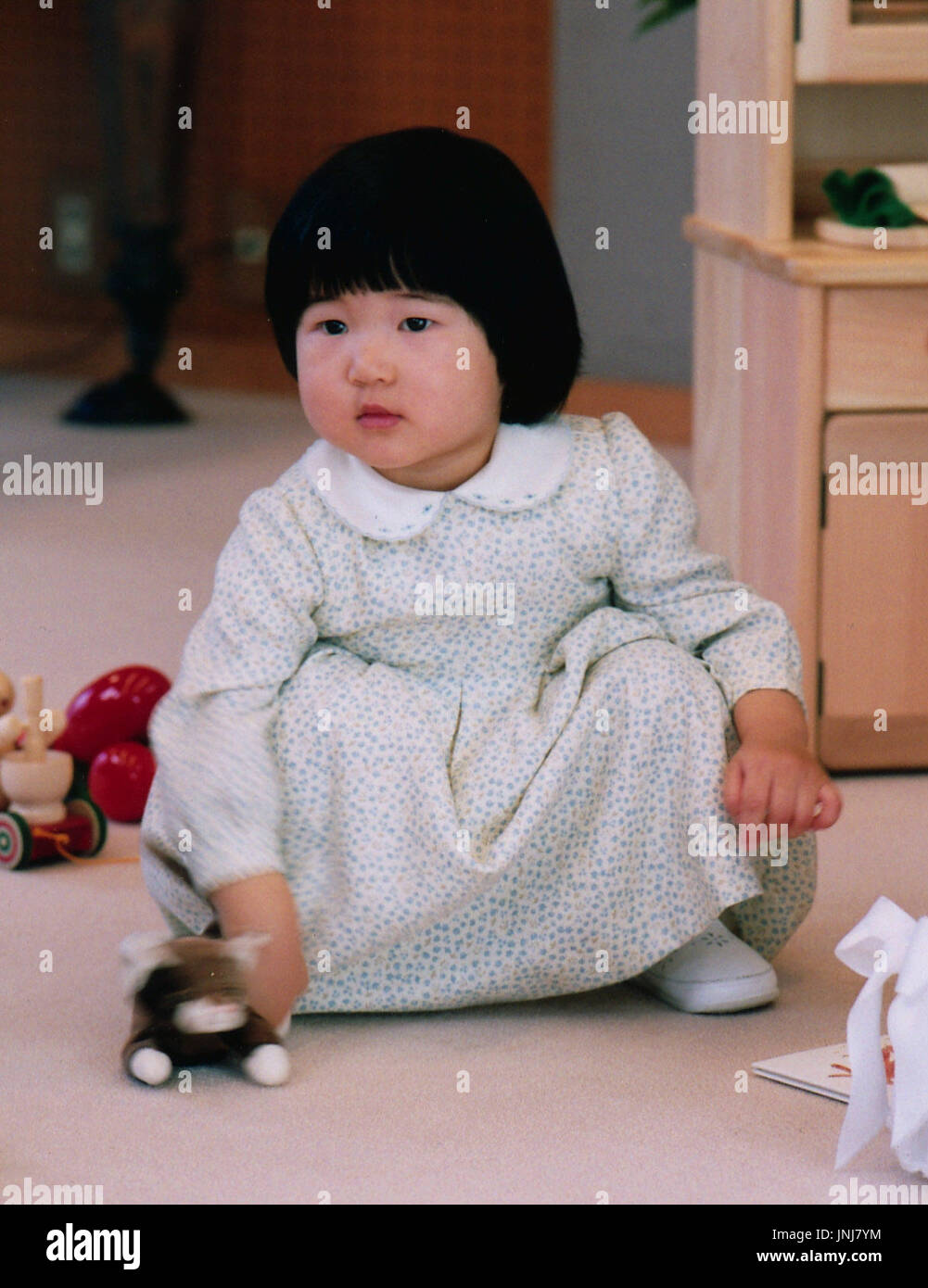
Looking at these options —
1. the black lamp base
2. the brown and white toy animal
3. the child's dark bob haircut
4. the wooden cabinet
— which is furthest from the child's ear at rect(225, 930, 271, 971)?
the black lamp base

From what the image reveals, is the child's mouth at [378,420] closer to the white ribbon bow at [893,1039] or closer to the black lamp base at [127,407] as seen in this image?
the white ribbon bow at [893,1039]

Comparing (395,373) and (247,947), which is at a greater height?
(395,373)

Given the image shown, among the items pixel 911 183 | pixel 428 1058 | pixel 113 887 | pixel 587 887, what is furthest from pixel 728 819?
pixel 911 183

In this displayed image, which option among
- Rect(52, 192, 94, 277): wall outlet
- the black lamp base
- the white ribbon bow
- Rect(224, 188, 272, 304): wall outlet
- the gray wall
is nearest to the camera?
the white ribbon bow

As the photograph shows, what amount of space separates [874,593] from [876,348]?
0.22 metres

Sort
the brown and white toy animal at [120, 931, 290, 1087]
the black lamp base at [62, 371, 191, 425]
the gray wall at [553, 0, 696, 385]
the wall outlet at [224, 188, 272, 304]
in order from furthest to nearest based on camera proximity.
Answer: the wall outlet at [224, 188, 272, 304]
the black lamp base at [62, 371, 191, 425]
the gray wall at [553, 0, 696, 385]
the brown and white toy animal at [120, 931, 290, 1087]

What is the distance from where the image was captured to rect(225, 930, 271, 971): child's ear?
1.06m

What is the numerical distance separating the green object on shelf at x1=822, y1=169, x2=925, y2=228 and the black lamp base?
186 centimetres

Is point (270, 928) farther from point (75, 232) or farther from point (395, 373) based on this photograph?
point (75, 232)

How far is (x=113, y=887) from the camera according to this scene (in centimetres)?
143

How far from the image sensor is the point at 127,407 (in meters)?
3.40

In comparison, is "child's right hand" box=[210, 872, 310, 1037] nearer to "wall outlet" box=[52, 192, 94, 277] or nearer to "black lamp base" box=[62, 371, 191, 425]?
"black lamp base" box=[62, 371, 191, 425]

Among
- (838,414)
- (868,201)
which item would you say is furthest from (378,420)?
(868,201)
